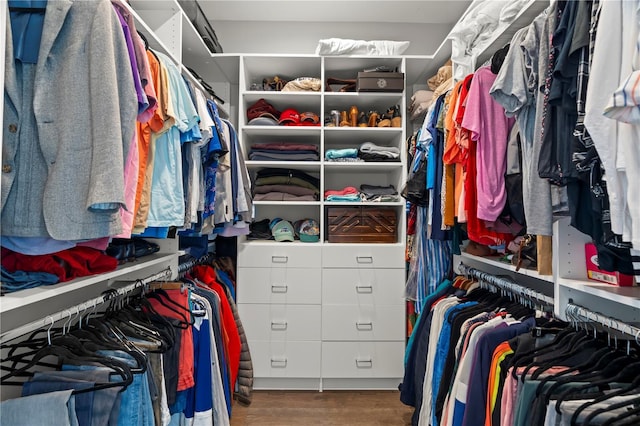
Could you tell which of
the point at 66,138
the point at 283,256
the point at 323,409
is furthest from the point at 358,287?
the point at 66,138

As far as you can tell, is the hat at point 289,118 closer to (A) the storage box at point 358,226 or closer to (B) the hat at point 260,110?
(B) the hat at point 260,110

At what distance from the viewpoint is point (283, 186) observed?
113 inches

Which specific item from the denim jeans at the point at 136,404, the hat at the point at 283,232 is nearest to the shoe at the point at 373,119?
the hat at the point at 283,232

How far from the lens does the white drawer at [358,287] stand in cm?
274

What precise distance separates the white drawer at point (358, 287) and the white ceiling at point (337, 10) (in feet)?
6.03

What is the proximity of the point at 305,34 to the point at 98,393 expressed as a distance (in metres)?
2.88

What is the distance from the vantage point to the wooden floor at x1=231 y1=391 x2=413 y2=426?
2338mm

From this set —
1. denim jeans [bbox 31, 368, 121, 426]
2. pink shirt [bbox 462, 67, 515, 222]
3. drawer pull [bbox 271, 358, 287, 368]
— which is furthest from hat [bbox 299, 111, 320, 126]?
denim jeans [bbox 31, 368, 121, 426]

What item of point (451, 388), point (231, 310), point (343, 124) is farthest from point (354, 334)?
point (343, 124)

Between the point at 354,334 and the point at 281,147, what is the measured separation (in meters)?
1.35

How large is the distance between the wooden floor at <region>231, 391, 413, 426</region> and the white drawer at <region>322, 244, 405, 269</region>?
0.83 meters

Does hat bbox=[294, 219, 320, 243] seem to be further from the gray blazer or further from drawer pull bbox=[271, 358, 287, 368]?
the gray blazer

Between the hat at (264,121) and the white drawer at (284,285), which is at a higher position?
the hat at (264,121)

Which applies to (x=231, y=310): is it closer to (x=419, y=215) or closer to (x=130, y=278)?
(x=130, y=278)
